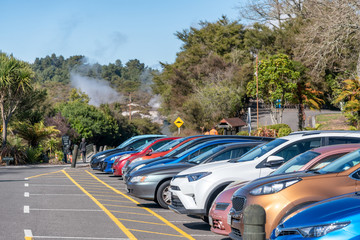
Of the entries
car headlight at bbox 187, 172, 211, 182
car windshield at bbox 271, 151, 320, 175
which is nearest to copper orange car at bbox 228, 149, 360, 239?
car windshield at bbox 271, 151, 320, 175

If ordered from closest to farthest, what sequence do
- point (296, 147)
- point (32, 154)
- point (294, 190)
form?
point (294, 190), point (296, 147), point (32, 154)

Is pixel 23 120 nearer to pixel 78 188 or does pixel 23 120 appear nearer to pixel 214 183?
pixel 78 188

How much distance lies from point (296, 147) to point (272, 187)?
3140 millimetres

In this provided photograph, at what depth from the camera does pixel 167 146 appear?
18.0 meters

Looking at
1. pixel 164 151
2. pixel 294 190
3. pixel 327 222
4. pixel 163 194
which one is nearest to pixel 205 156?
pixel 163 194

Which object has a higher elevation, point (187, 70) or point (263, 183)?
point (187, 70)

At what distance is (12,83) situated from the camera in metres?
32.3

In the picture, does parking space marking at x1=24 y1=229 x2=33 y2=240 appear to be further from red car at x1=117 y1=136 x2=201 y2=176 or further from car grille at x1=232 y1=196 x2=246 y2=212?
red car at x1=117 y1=136 x2=201 y2=176

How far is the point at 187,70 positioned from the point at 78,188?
2134 inches

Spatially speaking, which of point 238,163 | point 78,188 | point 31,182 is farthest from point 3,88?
point 238,163

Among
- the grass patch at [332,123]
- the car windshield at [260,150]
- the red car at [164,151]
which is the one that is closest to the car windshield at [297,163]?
the car windshield at [260,150]

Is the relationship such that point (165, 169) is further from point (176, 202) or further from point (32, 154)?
point (32, 154)

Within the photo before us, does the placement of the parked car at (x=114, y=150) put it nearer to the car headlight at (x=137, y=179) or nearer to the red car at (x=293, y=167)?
the car headlight at (x=137, y=179)

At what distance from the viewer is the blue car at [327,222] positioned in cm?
474
